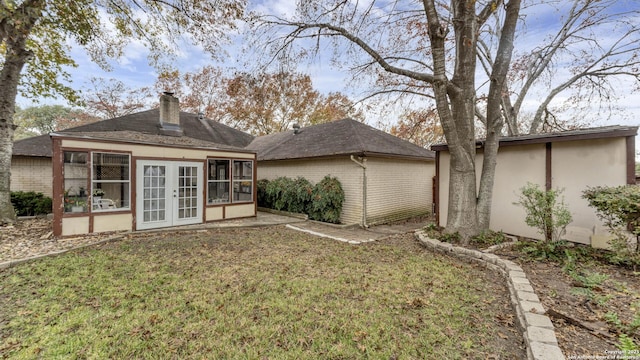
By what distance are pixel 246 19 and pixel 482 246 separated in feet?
27.1

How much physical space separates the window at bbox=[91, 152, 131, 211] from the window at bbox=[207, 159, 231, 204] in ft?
7.99

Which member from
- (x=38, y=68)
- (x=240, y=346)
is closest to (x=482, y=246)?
(x=240, y=346)

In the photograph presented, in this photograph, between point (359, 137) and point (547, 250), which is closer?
point (547, 250)

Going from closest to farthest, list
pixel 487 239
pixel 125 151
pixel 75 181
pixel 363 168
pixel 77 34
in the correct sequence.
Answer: pixel 487 239 < pixel 75 181 < pixel 125 151 < pixel 363 168 < pixel 77 34

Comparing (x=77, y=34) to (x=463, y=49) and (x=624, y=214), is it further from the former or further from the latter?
(x=624, y=214)

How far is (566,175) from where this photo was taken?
6277mm

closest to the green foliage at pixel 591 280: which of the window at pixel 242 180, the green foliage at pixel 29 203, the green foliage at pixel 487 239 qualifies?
the green foliage at pixel 487 239

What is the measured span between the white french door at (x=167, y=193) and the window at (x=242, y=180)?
136 cm

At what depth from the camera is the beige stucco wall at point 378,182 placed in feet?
30.3

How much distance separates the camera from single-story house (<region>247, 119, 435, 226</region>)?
30.0 ft

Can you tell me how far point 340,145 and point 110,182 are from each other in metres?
7.48

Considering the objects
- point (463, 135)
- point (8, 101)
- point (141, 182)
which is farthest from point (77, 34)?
point (463, 135)

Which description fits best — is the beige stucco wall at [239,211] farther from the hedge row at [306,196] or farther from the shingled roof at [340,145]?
the shingled roof at [340,145]

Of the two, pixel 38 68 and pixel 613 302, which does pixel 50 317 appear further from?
pixel 38 68
